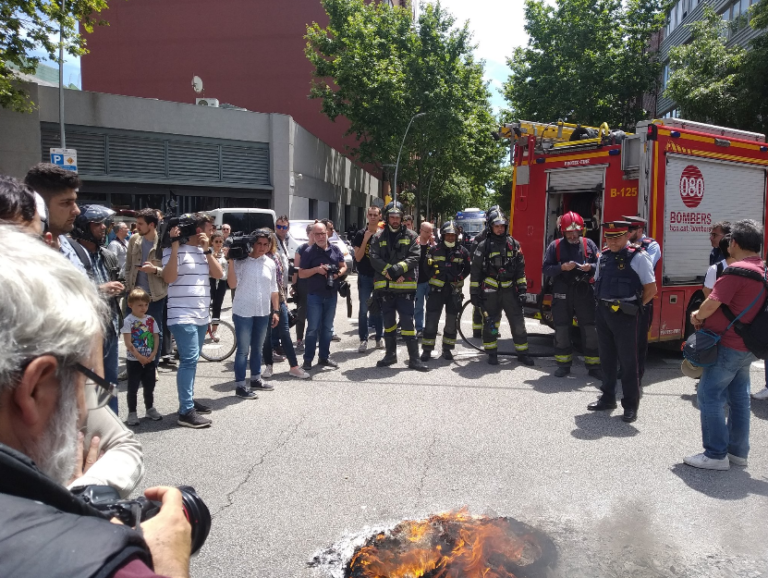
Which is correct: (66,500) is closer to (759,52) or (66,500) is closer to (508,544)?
(508,544)

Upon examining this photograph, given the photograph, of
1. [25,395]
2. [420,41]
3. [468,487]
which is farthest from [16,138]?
[25,395]

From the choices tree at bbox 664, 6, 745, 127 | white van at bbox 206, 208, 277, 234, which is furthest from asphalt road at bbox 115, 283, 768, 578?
tree at bbox 664, 6, 745, 127

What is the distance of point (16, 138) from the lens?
18969 millimetres

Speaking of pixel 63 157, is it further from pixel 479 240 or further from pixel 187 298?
pixel 479 240

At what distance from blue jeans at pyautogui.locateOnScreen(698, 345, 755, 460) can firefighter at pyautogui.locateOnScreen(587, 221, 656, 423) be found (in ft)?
3.47

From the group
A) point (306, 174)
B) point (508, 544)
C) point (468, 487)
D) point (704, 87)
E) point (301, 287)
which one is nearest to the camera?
point (508, 544)

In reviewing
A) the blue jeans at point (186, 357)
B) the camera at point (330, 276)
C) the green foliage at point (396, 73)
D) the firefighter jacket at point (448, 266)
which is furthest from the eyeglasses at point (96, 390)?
the green foliage at point (396, 73)

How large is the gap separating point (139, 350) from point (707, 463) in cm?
468

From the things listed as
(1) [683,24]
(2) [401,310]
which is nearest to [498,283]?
(2) [401,310]

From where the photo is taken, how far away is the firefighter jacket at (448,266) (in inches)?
327

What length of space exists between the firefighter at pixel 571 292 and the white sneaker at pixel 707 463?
2.76m

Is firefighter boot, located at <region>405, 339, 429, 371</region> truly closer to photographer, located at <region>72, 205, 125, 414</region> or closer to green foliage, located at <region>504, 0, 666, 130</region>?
photographer, located at <region>72, 205, 125, 414</region>

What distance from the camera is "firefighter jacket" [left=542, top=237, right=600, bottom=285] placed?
745cm

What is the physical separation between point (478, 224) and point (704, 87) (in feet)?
51.2
